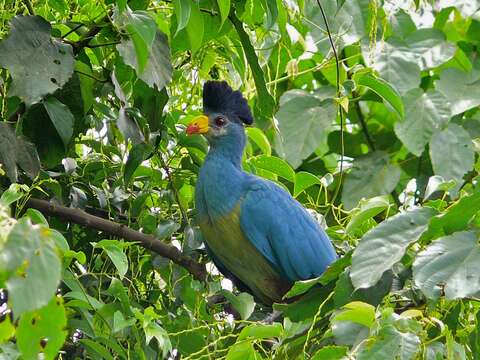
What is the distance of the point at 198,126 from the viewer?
3904mm

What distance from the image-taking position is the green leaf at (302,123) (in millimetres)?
4098

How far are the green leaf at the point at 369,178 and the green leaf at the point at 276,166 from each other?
121 centimetres

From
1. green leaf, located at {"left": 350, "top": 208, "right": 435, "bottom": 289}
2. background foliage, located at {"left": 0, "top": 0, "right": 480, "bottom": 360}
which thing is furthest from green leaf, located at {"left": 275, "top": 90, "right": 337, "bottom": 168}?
green leaf, located at {"left": 350, "top": 208, "right": 435, "bottom": 289}

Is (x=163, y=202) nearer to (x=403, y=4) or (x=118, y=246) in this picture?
(x=118, y=246)

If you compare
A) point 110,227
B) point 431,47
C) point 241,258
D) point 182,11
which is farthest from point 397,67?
point 182,11

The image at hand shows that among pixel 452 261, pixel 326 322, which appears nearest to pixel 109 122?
pixel 326 322

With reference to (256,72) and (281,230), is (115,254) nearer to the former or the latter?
(256,72)

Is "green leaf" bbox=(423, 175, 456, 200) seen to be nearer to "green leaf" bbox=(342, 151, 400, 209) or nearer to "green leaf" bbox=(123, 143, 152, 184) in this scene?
"green leaf" bbox=(123, 143, 152, 184)

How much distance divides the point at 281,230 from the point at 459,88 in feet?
4.56

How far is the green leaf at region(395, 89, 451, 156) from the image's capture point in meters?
4.60

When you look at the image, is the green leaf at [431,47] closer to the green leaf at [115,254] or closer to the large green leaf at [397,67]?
the large green leaf at [397,67]

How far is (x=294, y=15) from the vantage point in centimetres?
360

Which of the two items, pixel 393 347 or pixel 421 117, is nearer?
pixel 393 347

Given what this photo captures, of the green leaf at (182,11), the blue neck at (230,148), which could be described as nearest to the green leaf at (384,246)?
the green leaf at (182,11)
